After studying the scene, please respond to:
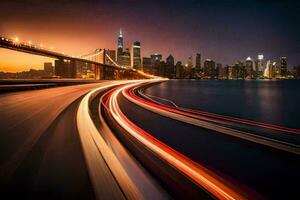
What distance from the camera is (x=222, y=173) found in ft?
16.1

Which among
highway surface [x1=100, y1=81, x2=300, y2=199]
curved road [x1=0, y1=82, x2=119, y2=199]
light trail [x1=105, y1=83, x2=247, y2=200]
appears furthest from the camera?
highway surface [x1=100, y1=81, x2=300, y2=199]

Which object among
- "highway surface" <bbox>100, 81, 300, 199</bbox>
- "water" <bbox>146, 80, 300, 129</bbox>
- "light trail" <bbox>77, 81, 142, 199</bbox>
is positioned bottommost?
"water" <bbox>146, 80, 300, 129</bbox>

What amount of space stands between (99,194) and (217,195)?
1.98 m

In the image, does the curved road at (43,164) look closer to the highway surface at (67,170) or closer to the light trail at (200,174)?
the highway surface at (67,170)

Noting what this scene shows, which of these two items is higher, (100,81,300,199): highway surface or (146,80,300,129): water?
(100,81,300,199): highway surface

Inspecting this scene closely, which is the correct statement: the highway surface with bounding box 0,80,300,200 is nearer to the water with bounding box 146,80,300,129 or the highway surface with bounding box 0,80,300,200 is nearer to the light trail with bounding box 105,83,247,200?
the light trail with bounding box 105,83,247,200

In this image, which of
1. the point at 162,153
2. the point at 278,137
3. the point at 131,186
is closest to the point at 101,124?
the point at 162,153

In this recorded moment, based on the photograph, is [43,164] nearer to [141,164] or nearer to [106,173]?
[106,173]

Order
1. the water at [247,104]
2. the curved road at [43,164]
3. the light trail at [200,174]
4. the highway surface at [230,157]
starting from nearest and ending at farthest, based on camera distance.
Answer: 1. the light trail at [200,174]
2. the curved road at [43,164]
3. the highway surface at [230,157]
4. the water at [247,104]

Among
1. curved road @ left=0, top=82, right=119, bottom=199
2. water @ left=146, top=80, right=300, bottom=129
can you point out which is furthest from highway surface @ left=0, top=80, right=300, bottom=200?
water @ left=146, top=80, right=300, bottom=129

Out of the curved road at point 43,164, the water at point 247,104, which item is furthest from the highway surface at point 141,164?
the water at point 247,104

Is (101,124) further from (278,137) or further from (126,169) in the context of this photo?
(278,137)

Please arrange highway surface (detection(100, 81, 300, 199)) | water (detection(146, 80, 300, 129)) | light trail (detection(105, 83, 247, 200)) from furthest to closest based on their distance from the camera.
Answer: water (detection(146, 80, 300, 129)) < highway surface (detection(100, 81, 300, 199)) < light trail (detection(105, 83, 247, 200))

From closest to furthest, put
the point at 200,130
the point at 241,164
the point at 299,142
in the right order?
the point at 241,164, the point at 299,142, the point at 200,130
